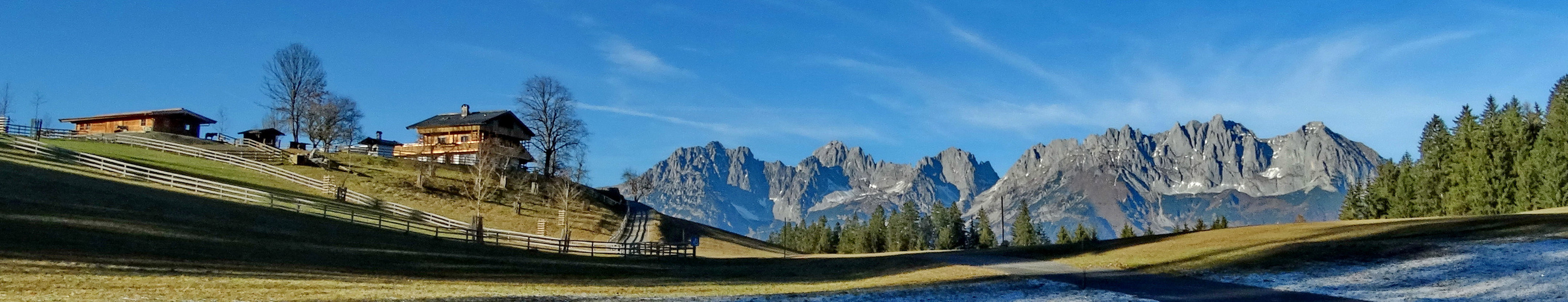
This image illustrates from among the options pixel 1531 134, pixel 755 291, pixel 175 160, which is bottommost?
pixel 755 291

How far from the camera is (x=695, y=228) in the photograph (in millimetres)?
87438

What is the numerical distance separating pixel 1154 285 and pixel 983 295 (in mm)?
6233

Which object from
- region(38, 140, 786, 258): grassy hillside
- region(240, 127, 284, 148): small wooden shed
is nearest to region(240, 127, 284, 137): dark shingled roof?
region(240, 127, 284, 148): small wooden shed

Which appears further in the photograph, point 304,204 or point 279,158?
point 279,158

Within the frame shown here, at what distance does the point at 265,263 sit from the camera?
3064 centimetres

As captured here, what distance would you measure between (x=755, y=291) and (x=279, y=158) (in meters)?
60.5

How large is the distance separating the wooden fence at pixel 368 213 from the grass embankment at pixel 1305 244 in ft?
77.8

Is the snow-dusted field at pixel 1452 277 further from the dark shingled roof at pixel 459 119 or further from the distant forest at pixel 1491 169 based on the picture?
the dark shingled roof at pixel 459 119

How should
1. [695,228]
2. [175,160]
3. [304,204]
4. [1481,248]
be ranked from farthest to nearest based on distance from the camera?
[695,228] → [175,160] → [304,204] → [1481,248]

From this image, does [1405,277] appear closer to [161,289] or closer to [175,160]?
[161,289]

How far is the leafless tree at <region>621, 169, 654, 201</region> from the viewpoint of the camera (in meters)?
110

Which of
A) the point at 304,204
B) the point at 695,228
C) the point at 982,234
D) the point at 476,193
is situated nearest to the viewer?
the point at 304,204

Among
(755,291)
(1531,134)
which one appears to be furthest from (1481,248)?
(1531,134)

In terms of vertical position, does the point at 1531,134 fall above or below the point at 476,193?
above
